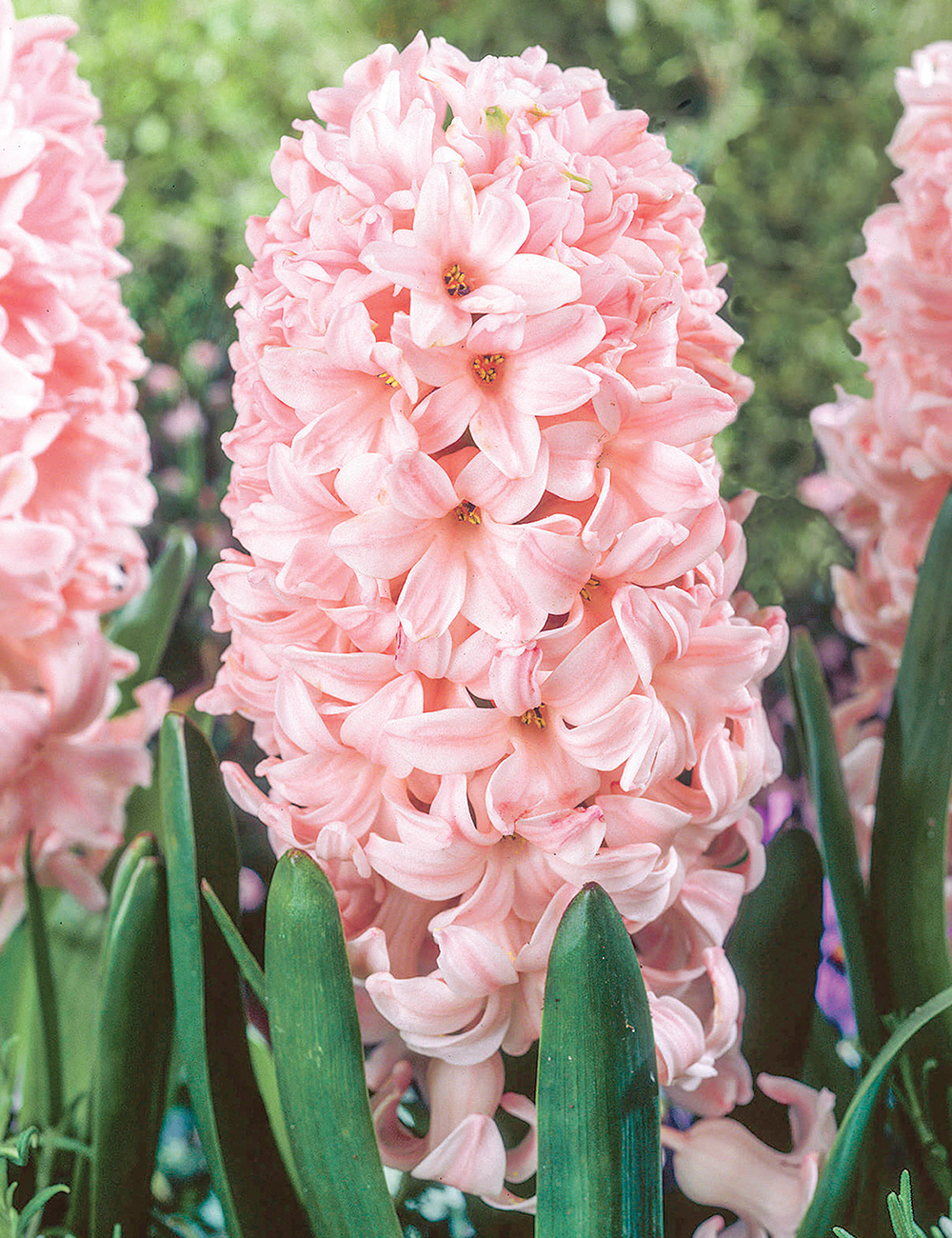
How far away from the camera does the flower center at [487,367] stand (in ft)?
1.07

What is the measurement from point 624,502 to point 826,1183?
237 millimetres

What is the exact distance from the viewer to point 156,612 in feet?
1.98

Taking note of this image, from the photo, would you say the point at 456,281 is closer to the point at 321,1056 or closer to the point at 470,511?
the point at 470,511

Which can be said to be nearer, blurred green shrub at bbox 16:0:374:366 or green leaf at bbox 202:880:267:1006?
green leaf at bbox 202:880:267:1006

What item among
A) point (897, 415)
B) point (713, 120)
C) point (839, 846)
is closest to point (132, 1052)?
point (839, 846)

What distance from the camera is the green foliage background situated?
1.95 feet

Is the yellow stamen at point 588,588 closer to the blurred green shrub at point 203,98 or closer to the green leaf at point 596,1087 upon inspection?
the green leaf at point 596,1087

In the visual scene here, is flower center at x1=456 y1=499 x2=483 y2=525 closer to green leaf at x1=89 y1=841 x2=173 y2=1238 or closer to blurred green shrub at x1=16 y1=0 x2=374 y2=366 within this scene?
green leaf at x1=89 y1=841 x2=173 y2=1238

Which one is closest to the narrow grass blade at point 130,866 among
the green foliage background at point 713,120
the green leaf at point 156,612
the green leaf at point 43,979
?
the green leaf at point 43,979

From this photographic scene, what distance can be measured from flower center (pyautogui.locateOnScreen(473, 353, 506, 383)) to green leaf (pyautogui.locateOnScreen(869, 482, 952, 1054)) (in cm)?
20

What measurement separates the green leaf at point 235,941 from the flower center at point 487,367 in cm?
19

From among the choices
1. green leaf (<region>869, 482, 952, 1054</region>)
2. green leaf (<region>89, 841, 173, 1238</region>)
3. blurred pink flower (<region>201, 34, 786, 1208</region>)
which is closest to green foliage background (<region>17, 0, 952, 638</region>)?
green leaf (<region>869, 482, 952, 1054</region>)

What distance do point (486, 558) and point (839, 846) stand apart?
23cm

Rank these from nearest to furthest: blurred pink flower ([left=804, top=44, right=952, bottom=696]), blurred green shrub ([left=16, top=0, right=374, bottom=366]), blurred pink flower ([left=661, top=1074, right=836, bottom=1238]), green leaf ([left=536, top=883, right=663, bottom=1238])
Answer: green leaf ([left=536, top=883, right=663, bottom=1238]) < blurred pink flower ([left=661, top=1074, right=836, bottom=1238]) < blurred pink flower ([left=804, top=44, right=952, bottom=696]) < blurred green shrub ([left=16, top=0, right=374, bottom=366])
